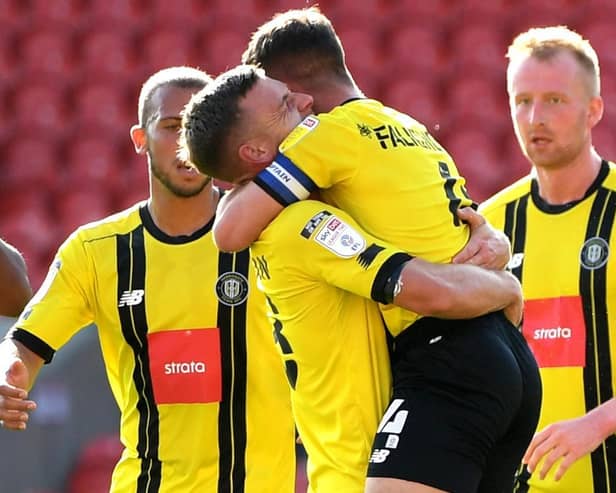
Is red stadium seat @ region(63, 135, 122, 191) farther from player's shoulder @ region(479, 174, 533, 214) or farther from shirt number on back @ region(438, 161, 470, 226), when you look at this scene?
shirt number on back @ region(438, 161, 470, 226)

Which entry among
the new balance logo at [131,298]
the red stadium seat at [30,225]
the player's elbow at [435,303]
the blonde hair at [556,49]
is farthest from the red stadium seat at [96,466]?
the player's elbow at [435,303]

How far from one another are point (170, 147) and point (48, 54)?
5.87 metres

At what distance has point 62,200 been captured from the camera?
29.2ft

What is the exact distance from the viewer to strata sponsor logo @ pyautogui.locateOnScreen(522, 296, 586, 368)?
4258mm

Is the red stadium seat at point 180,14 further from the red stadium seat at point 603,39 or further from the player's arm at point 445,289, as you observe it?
the player's arm at point 445,289

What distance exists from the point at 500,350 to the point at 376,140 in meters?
0.57

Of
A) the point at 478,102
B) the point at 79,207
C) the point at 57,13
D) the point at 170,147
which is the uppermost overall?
the point at 57,13

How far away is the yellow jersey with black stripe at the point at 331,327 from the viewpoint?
123 inches

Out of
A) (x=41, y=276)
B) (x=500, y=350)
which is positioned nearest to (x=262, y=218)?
(x=500, y=350)

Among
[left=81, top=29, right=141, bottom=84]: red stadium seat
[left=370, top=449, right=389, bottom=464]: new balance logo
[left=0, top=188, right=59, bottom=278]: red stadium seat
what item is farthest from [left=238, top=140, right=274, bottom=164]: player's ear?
[left=81, top=29, right=141, bottom=84]: red stadium seat

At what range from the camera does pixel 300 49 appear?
3420 millimetres

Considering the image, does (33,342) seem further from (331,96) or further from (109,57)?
(109,57)

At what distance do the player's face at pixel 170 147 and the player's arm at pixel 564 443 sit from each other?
1.35m

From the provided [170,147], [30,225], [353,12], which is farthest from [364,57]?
[170,147]
